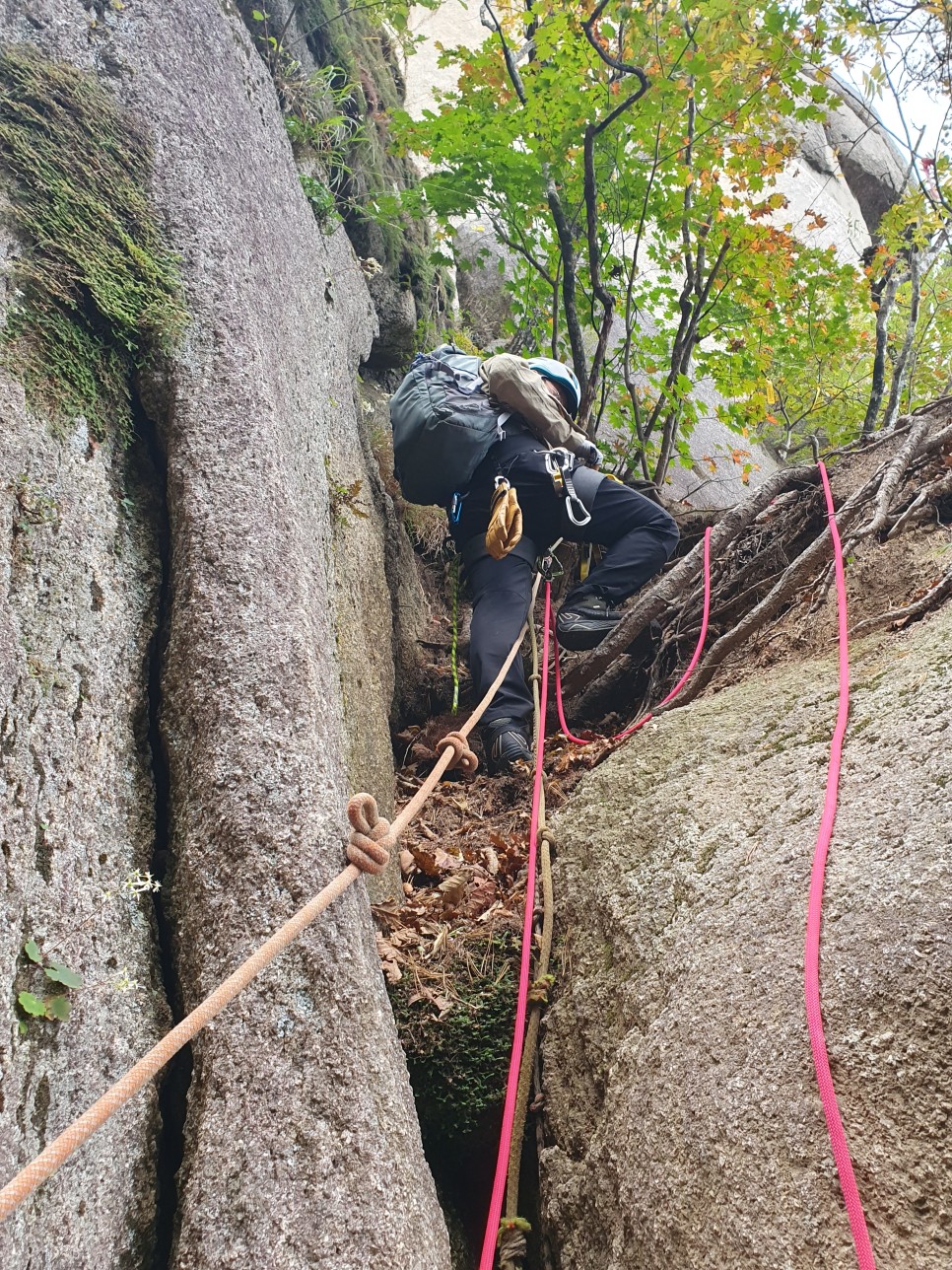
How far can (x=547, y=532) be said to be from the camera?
511 centimetres

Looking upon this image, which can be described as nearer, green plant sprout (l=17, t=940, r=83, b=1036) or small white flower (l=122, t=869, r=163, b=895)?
green plant sprout (l=17, t=940, r=83, b=1036)

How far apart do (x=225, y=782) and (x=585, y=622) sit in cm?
308

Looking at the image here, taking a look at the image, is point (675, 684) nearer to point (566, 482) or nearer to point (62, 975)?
point (566, 482)

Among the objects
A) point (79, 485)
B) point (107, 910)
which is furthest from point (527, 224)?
point (107, 910)

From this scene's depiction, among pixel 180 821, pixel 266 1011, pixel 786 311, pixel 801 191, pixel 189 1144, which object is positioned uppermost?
pixel 801 191

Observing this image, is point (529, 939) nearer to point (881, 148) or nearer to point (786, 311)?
point (786, 311)

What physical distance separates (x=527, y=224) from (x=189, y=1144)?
6.52m

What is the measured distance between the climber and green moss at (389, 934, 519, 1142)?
2.30 meters

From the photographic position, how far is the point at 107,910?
1886 millimetres

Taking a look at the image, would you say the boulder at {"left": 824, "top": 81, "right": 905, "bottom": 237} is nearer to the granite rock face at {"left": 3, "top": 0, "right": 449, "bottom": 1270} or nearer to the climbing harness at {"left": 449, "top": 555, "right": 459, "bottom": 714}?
the climbing harness at {"left": 449, "top": 555, "right": 459, "bottom": 714}

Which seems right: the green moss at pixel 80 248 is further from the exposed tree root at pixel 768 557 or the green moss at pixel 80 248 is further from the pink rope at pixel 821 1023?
the exposed tree root at pixel 768 557

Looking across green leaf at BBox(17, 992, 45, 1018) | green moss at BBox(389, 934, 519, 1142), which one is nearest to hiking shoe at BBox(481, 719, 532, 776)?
green moss at BBox(389, 934, 519, 1142)

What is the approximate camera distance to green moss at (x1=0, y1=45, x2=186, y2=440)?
7.82ft

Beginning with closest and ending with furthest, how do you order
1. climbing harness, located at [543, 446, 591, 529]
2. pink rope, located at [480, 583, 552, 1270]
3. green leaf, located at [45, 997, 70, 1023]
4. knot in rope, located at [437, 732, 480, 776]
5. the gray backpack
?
green leaf, located at [45, 997, 70, 1023] < pink rope, located at [480, 583, 552, 1270] < knot in rope, located at [437, 732, 480, 776] < the gray backpack < climbing harness, located at [543, 446, 591, 529]
